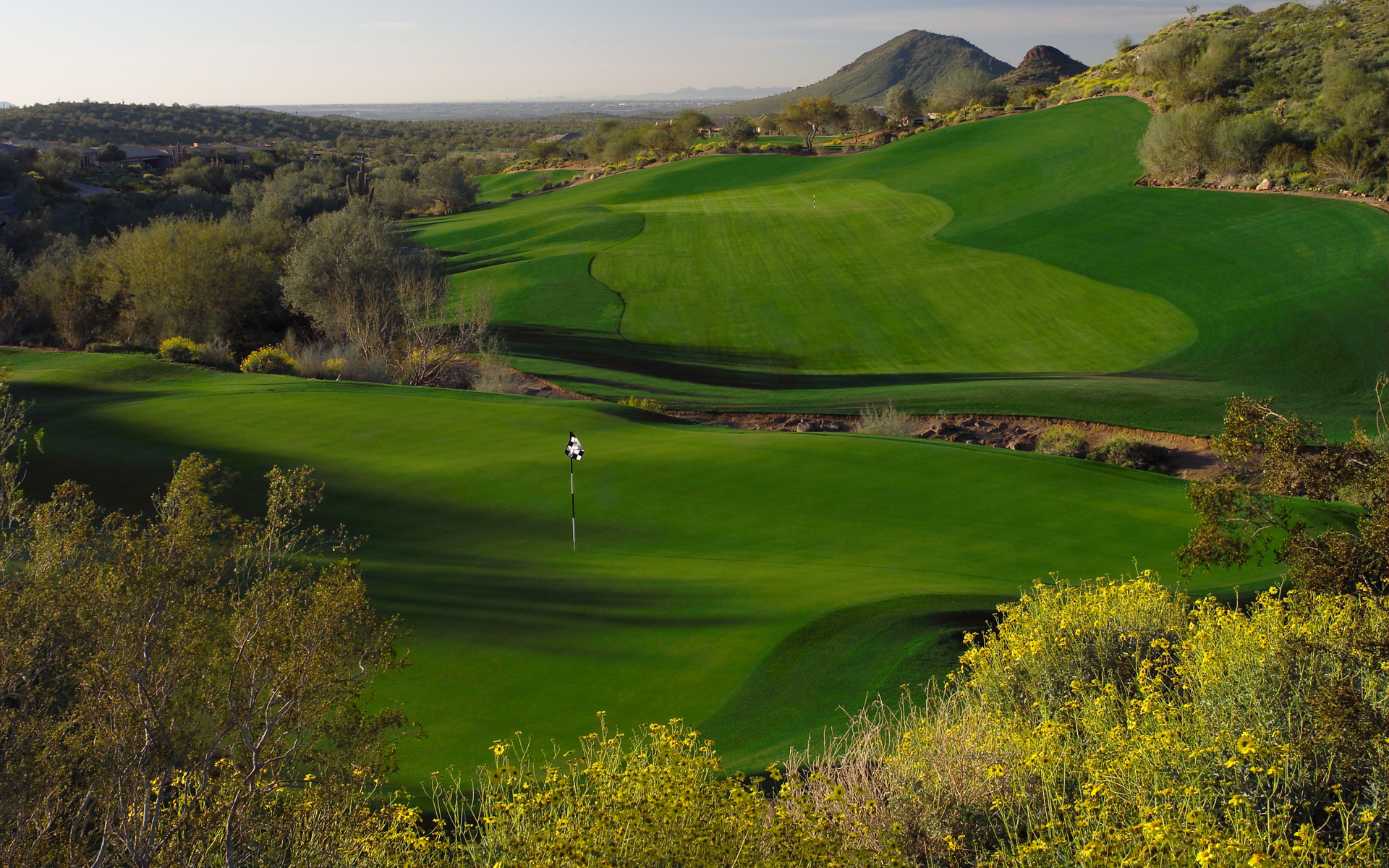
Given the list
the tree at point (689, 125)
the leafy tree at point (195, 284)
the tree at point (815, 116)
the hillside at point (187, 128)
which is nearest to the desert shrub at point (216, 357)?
the leafy tree at point (195, 284)

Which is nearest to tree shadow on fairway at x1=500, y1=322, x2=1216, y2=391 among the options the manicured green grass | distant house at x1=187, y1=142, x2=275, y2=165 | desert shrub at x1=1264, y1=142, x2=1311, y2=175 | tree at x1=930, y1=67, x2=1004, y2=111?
desert shrub at x1=1264, y1=142, x2=1311, y2=175

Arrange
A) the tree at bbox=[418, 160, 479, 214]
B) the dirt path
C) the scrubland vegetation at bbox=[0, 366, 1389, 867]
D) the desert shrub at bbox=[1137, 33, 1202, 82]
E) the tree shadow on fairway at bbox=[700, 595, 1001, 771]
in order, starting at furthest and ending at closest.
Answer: the tree at bbox=[418, 160, 479, 214], the desert shrub at bbox=[1137, 33, 1202, 82], the dirt path, the tree shadow on fairway at bbox=[700, 595, 1001, 771], the scrubland vegetation at bbox=[0, 366, 1389, 867]

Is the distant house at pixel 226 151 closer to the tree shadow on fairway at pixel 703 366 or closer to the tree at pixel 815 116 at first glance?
the tree at pixel 815 116

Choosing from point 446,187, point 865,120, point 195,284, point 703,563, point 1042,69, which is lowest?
point 703,563

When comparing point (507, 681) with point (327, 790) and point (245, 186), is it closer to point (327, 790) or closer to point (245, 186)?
point (327, 790)

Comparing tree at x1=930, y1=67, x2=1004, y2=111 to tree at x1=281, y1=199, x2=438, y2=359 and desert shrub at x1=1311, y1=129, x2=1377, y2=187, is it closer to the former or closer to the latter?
desert shrub at x1=1311, y1=129, x2=1377, y2=187

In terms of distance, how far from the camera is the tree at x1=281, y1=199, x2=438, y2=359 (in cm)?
3291

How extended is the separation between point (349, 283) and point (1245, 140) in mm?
41138

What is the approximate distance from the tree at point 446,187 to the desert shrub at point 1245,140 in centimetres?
5755

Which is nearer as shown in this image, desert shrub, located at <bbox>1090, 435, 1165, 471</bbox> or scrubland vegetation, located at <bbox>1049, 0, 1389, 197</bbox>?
desert shrub, located at <bbox>1090, 435, 1165, 471</bbox>

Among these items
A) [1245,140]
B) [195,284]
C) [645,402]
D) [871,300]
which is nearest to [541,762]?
[645,402]

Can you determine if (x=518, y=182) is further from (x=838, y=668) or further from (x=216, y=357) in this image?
(x=838, y=668)

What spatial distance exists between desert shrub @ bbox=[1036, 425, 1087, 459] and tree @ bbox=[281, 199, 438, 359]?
2126 cm

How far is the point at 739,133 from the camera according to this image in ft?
275
